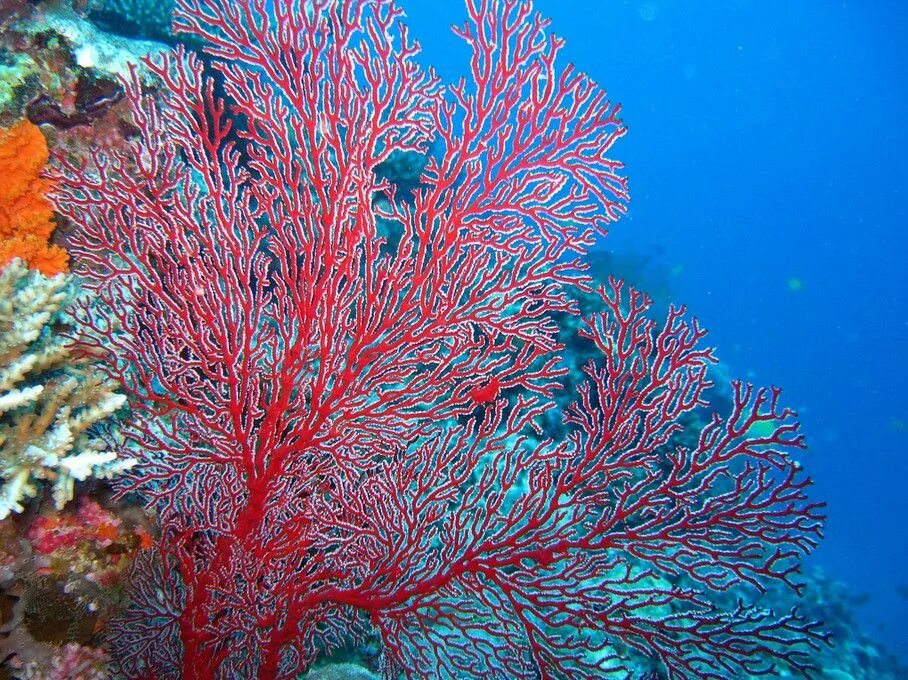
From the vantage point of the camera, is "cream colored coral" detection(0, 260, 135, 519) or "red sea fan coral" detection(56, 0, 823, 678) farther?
"red sea fan coral" detection(56, 0, 823, 678)

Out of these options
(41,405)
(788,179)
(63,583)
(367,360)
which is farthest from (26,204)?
(788,179)

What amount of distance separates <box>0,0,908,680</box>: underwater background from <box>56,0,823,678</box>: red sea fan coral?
49.7m

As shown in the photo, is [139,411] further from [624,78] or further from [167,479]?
[624,78]

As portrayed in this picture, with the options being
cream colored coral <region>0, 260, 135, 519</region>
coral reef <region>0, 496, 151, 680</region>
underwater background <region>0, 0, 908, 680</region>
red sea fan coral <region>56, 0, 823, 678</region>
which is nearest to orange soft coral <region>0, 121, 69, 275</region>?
cream colored coral <region>0, 260, 135, 519</region>

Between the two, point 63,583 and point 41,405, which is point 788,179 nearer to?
point 41,405

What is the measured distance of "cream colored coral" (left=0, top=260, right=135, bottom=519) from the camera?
2590 mm

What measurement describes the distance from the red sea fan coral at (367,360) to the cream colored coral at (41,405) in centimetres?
29

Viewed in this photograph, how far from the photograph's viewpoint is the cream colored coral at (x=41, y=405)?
2.59 meters

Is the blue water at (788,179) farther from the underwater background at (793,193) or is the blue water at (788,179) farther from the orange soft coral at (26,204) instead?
the orange soft coral at (26,204)

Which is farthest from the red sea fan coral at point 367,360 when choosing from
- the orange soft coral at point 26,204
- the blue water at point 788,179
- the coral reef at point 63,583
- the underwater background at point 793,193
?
the blue water at point 788,179

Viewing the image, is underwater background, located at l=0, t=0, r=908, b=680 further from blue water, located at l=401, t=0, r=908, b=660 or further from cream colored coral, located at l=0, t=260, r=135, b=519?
cream colored coral, located at l=0, t=260, r=135, b=519

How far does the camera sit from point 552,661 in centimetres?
341

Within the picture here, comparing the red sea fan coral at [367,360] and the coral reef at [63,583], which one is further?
the red sea fan coral at [367,360]

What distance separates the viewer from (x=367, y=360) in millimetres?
3295
